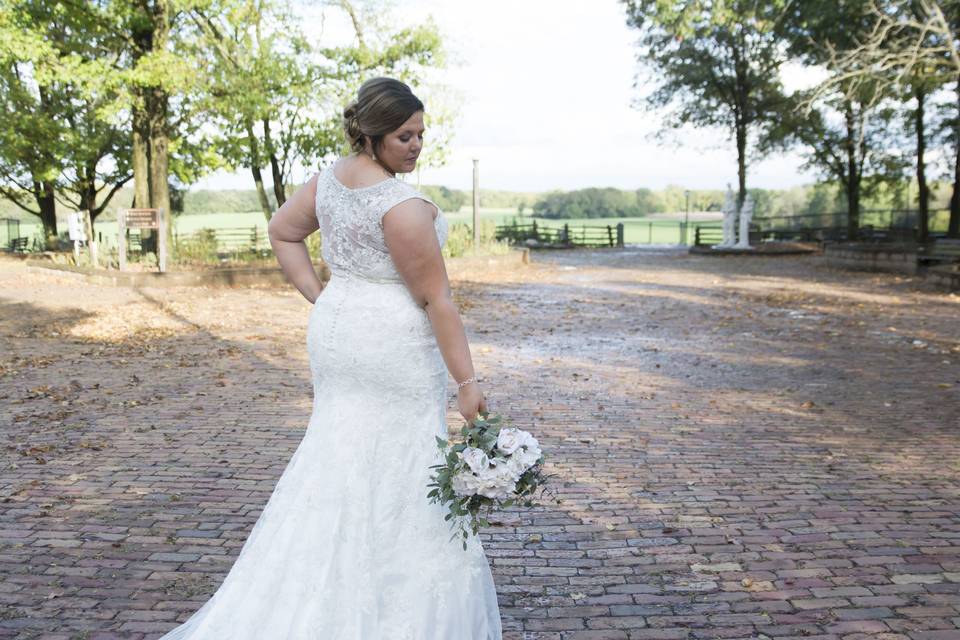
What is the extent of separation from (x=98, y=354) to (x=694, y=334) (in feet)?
25.9

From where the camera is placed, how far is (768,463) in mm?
5578

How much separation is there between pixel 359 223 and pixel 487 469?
857 millimetres

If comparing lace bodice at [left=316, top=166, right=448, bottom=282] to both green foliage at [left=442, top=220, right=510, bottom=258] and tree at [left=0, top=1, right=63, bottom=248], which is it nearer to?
tree at [left=0, top=1, right=63, bottom=248]

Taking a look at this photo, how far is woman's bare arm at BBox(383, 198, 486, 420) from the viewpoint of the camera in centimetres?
246

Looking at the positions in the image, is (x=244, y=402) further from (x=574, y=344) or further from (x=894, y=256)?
(x=894, y=256)

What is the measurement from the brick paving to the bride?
0.63 meters

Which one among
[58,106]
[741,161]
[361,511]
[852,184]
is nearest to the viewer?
[361,511]

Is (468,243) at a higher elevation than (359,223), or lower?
lower

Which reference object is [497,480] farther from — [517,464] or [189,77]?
[189,77]

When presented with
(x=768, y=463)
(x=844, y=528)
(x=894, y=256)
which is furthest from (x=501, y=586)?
(x=894, y=256)

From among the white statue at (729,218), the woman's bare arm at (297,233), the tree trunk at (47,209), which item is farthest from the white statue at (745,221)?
the woman's bare arm at (297,233)

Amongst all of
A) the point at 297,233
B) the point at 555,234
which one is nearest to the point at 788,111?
the point at 555,234

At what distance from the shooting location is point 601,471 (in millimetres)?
5391

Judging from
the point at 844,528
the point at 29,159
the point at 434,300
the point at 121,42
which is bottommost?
the point at 844,528
